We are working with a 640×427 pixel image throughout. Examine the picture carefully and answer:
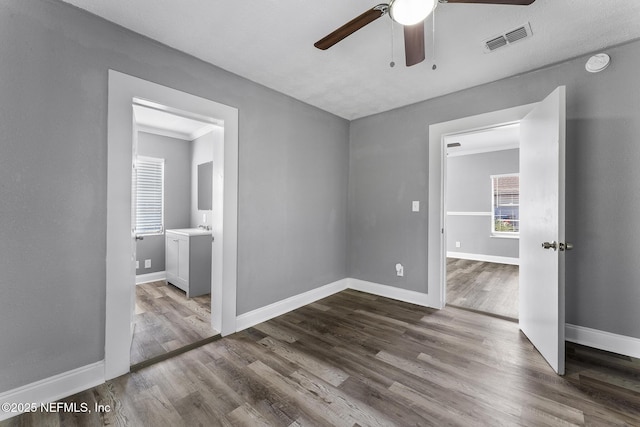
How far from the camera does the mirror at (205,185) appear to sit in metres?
4.36

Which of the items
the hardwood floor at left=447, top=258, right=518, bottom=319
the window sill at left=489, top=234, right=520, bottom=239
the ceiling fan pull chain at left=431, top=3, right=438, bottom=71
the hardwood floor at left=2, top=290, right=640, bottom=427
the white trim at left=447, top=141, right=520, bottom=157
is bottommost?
the hardwood floor at left=2, top=290, right=640, bottom=427

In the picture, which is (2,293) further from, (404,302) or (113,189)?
(404,302)

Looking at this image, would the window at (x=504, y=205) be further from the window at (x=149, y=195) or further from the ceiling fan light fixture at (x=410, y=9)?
the window at (x=149, y=195)

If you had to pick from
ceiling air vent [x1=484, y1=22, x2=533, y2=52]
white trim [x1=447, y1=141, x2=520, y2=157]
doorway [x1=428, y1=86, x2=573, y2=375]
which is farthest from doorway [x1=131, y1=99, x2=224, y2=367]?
white trim [x1=447, y1=141, x2=520, y2=157]

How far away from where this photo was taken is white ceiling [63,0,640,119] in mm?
1769

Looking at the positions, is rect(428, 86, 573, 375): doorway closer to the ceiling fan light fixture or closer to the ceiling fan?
the ceiling fan

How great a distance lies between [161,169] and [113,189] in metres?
3.04

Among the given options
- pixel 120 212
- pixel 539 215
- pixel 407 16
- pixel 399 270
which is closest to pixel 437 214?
pixel 399 270

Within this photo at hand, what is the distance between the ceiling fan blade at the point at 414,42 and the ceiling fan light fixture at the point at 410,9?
14cm

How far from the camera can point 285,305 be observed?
124 inches

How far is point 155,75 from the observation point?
2.12 m

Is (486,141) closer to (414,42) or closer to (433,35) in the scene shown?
(433,35)

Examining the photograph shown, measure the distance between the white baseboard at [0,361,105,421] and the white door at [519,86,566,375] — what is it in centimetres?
330

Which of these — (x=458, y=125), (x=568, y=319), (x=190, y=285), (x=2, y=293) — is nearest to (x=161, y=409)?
(x=2, y=293)
